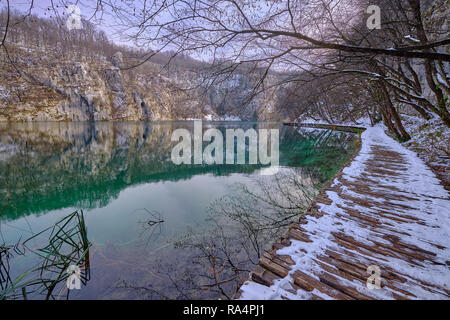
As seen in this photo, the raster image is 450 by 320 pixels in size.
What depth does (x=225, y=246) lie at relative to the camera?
15.2 ft

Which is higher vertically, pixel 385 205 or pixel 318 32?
pixel 318 32

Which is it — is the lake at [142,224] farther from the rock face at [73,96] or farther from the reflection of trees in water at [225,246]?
the rock face at [73,96]

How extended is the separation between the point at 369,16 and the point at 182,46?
16.7 ft

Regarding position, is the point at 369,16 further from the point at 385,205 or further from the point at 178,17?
the point at 178,17

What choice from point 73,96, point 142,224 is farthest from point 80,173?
point 73,96

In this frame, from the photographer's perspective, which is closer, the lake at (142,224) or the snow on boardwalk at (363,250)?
the snow on boardwalk at (363,250)

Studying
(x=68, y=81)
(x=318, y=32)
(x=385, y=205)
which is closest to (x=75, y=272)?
(x=385, y=205)

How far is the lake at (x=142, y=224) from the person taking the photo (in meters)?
3.55

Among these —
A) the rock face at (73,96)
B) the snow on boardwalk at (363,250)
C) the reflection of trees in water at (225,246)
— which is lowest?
the reflection of trees in water at (225,246)

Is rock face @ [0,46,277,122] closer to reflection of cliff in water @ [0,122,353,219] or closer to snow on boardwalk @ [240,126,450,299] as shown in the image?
reflection of cliff in water @ [0,122,353,219]

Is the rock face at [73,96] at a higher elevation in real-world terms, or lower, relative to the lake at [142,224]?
higher

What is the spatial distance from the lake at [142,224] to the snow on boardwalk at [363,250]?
2.14 ft

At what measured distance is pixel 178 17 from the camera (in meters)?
2.88

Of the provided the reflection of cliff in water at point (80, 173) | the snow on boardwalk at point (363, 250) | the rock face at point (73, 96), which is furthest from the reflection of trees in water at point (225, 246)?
the rock face at point (73, 96)
